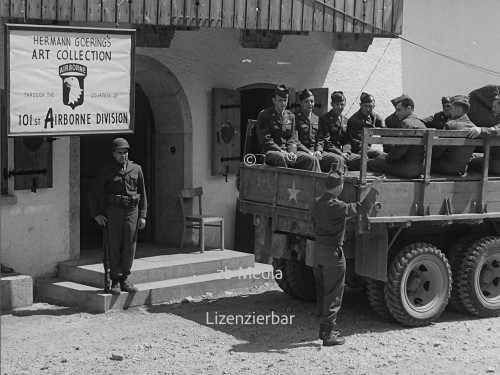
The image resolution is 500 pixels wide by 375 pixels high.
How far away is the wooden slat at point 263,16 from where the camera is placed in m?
13.1

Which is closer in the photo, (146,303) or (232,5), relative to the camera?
(146,303)

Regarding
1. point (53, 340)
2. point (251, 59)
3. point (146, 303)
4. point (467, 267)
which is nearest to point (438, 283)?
point (467, 267)

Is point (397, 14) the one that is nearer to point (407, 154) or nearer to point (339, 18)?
point (339, 18)

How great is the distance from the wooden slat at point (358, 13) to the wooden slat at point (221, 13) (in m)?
1.89

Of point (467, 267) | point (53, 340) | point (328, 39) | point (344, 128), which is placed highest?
point (328, 39)

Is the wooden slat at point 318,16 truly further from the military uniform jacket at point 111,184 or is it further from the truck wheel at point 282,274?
the military uniform jacket at point 111,184

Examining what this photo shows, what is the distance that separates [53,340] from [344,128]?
14.4 feet

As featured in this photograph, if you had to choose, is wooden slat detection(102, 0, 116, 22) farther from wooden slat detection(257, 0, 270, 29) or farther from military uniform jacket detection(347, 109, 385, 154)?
military uniform jacket detection(347, 109, 385, 154)

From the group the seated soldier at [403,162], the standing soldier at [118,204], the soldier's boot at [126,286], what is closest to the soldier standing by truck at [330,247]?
the seated soldier at [403,162]

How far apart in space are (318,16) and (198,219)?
3072mm

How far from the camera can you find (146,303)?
1202cm

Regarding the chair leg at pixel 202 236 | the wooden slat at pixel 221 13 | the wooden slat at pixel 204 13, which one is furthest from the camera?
the chair leg at pixel 202 236

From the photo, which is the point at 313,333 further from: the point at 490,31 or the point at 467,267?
the point at 490,31

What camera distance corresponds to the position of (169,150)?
14.4m
